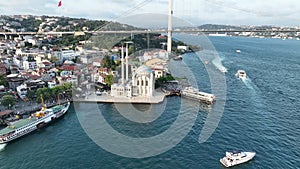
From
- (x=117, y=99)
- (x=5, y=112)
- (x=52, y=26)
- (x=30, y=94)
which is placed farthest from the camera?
(x=52, y=26)

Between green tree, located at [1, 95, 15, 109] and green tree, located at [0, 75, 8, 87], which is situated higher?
green tree, located at [0, 75, 8, 87]

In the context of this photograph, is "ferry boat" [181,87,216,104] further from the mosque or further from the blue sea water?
the mosque

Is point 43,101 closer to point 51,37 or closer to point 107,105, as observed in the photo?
point 107,105

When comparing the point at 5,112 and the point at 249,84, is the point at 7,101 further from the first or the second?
the point at 249,84

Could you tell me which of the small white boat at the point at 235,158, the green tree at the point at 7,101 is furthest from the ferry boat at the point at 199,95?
the green tree at the point at 7,101

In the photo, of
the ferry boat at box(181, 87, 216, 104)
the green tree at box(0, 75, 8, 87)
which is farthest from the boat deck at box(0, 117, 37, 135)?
the ferry boat at box(181, 87, 216, 104)

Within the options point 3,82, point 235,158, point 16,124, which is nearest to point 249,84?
point 235,158

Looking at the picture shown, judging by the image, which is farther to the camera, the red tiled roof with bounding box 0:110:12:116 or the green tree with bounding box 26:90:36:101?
the green tree with bounding box 26:90:36:101
